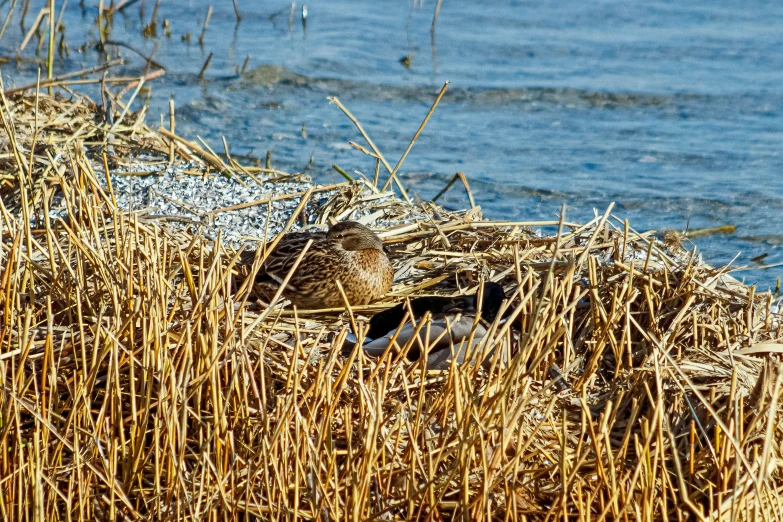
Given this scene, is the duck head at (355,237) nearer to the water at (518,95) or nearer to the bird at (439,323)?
the bird at (439,323)

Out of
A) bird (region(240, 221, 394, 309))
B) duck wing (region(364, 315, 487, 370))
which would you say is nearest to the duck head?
bird (region(240, 221, 394, 309))

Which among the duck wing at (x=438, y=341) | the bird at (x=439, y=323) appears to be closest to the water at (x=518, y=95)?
the bird at (x=439, y=323)

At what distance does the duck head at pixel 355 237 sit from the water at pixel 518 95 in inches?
124

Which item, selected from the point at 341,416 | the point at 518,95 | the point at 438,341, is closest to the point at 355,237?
the point at 438,341

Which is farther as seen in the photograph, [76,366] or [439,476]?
[76,366]

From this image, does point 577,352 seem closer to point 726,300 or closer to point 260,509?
point 726,300

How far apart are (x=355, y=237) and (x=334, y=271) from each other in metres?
0.26

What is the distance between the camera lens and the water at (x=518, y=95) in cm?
913

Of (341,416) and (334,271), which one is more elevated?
(334,271)

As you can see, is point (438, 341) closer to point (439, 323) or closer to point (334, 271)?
point (439, 323)

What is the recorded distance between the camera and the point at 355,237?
505cm

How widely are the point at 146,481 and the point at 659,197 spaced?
657cm

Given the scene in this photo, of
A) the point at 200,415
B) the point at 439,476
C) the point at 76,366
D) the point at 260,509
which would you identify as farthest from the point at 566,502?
the point at 76,366

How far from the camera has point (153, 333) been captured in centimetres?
349
